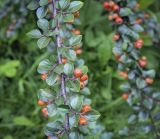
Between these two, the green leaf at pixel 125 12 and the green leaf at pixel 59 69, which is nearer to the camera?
the green leaf at pixel 59 69

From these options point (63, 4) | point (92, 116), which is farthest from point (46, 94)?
point (63, 4)

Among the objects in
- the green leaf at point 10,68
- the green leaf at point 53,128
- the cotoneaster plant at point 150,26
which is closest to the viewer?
the green leaf at point 53,128

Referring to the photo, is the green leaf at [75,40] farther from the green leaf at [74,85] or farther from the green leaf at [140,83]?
the green leaf at [140,83]

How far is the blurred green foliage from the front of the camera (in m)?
2.81

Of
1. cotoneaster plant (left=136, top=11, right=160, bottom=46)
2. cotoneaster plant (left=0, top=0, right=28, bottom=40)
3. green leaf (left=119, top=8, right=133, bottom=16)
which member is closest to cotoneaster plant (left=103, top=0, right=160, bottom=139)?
green leaf (left=119, top=8, right=133, bottom=16)

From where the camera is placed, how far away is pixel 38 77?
3.08 metres

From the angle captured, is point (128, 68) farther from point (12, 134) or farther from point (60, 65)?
point (12, 134)

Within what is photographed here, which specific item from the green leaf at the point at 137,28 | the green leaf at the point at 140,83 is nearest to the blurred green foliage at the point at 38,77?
the green leaf at the point at 140,83

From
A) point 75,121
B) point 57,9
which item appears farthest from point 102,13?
point 75,121

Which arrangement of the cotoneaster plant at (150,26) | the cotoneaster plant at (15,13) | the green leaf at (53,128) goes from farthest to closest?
1. the cotoneaster plant at (15,13)
2. the cotoneaster plant at (150,26)
3. the green leaf at (53,128)

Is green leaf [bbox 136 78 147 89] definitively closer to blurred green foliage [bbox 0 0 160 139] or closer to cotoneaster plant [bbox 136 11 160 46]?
cotoneaster plant [bbox 136 11 160 46]

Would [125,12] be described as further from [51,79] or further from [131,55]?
[51,79]

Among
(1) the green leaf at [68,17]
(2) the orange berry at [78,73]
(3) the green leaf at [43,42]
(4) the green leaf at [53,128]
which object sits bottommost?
(4) the green leaf at [53,128]

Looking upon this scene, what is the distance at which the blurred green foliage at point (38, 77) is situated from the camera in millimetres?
2811
